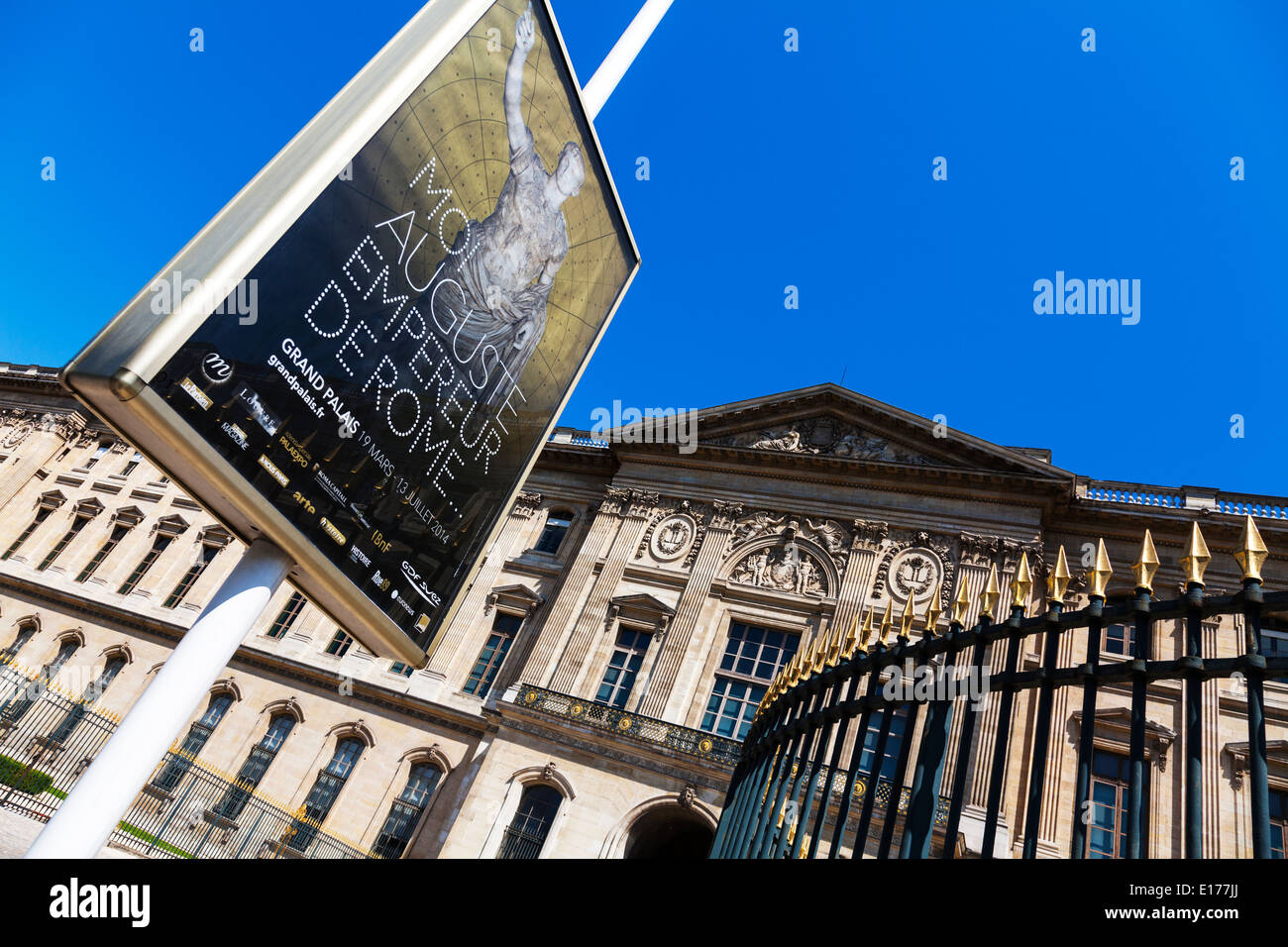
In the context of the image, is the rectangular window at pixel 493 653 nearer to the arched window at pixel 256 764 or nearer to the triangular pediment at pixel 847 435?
the arched window at pixel 256 764

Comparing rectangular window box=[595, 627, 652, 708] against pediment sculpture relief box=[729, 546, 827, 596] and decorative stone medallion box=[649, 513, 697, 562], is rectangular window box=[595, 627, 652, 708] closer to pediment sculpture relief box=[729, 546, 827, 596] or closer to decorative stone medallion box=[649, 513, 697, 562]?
decorative stone medallion box=[649, 513, 697, 562]

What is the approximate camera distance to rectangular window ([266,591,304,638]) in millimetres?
25219

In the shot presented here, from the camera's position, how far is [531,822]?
1830cm

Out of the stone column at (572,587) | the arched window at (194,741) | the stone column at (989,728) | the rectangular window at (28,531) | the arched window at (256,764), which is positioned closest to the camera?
the stone column at (989,728)

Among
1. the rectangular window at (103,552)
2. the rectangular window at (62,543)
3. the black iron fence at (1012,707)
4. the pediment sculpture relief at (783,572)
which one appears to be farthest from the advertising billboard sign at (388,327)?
the rectangular window at (62,543)

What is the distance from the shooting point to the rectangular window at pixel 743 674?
19047mm

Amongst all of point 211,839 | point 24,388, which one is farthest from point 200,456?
point 24,388

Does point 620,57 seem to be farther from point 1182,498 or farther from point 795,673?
point 1182,498

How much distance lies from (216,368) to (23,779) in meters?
17.8

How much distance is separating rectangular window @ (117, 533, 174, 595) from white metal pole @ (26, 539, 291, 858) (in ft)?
92.5

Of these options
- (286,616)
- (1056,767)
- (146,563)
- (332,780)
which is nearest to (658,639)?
(1056,767)

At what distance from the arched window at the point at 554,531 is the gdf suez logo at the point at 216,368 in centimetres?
2099
